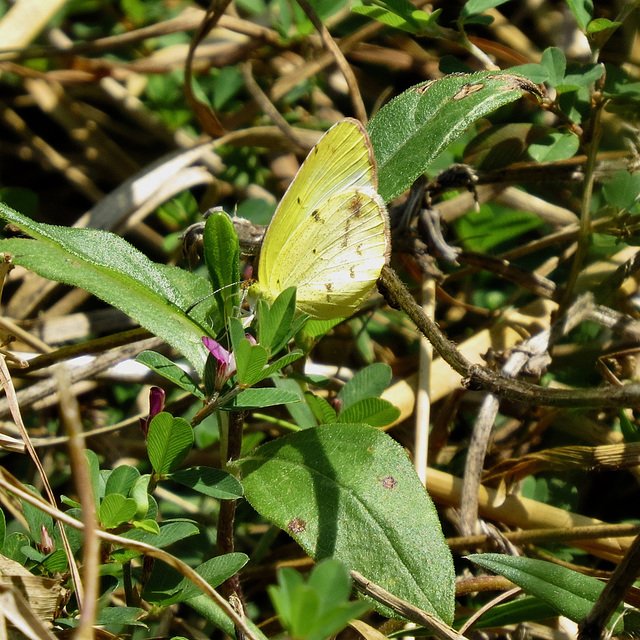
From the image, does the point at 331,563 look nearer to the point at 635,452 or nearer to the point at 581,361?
the point at 635,452

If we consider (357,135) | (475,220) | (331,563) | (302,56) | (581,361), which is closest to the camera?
(331,563)

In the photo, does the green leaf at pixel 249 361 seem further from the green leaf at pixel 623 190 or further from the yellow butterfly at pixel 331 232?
the green leaf at pixel 623 190

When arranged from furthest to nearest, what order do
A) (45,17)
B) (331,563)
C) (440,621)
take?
(45,17)
(440,621)
(331,563)

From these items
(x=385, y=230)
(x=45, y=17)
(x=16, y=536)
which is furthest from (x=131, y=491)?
(x=45, y=17)

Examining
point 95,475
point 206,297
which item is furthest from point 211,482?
point 206,297

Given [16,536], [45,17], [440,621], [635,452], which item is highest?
[45,17]

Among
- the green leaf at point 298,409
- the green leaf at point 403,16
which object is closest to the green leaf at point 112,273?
the green leaf at point 298,409

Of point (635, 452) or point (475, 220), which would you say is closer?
point (635, 452)
